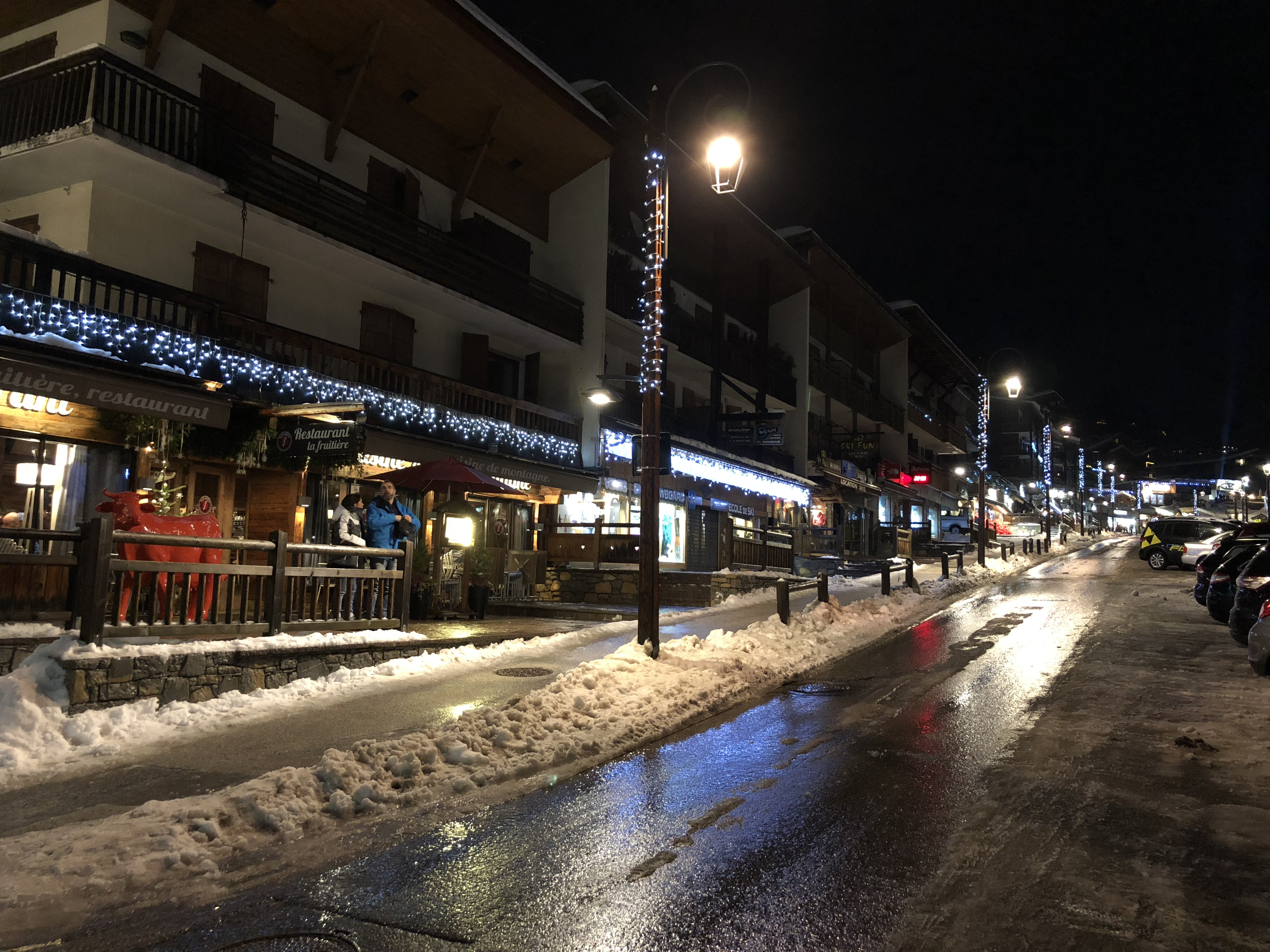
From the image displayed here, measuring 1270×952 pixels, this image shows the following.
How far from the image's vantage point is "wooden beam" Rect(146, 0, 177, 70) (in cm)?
1369

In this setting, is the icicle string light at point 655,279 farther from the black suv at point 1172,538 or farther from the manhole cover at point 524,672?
the black suv at point 1172,538

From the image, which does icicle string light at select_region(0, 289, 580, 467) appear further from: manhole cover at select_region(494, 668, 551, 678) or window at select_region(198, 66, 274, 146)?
manhole cover at select_region(494, 668, 551, 678)

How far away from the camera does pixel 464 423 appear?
18.4m

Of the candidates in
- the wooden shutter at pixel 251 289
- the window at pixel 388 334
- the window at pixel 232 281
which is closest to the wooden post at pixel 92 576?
the window at pixel 232 281

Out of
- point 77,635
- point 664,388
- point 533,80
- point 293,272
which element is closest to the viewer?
point 77,635

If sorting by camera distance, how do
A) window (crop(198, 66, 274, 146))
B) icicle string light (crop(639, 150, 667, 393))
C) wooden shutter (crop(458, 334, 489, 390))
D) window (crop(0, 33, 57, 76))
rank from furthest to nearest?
wooden shutter (crop(458, 334, 489, 390)) → window (crop(198, 66, 274, 146)) → window (crop(0, 33, 57, 76)) → icicle string light (crop(639, 150, 667, 393))

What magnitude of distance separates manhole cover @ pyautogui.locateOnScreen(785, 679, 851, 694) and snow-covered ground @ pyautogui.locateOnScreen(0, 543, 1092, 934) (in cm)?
29

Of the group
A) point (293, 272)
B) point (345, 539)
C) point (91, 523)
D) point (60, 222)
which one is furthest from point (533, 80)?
point (91, 523)

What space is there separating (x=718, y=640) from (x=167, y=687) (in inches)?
274

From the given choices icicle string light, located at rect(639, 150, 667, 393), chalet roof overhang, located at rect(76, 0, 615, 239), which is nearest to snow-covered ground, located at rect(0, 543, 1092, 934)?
icicle string light, located at rect(639, 150, 667, 393)

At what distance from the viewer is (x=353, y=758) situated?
6172 mm

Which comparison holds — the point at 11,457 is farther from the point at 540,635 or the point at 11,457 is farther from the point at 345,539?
the point at 540,635

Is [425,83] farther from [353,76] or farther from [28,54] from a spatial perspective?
[28,54]

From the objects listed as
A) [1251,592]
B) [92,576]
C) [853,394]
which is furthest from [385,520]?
[853,394]
